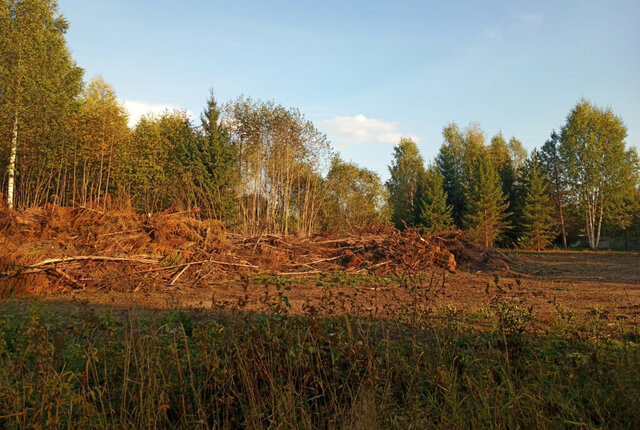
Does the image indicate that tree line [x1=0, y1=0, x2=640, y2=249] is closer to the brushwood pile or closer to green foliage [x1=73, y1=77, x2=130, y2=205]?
green foliage [x1=73, y1=77, x2=130, y2=205]

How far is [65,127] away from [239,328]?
79.0ft

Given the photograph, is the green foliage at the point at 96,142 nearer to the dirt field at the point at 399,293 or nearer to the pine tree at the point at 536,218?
the dirt field at the point at 399,293

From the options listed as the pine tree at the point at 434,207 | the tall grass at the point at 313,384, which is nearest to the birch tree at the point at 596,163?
the pine tree at the point at 434,207

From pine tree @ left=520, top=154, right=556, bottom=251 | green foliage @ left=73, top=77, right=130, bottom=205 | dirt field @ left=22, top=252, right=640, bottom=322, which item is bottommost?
dirt field @ left=22, top=252, right=640, bottom=322

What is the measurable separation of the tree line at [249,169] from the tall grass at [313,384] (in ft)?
34.7

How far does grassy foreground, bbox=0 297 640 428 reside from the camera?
10.2ft

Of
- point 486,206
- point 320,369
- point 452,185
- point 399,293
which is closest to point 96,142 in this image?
point 399,293

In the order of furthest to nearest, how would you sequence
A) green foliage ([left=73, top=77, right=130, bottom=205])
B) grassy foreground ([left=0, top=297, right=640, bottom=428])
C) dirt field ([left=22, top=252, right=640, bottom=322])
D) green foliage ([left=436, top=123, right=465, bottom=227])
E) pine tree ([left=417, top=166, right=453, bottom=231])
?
1. green foliage ([left=436, top=123, right=465, bottom=227])
2. pine tree ([left=417, top=166, right=453, bottom=231])
3. green foliage ([left=73, top=77, right=130, bottom=205])
4. dirt field ([left=22, top=252, right=640, bottom=322])
5. grassy foreground ([left=0, top=297, right=640, bottom=428])

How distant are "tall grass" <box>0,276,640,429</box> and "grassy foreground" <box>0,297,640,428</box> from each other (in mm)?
13

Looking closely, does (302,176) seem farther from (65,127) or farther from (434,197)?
(65,127)

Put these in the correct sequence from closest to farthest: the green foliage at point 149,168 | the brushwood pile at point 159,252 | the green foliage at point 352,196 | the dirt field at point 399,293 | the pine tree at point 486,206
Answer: the dirt field at point 399,293
the brushwood pile at point 159,252
the green foliage at point 149,168
the pine tree at point 486,206
the green foliage at point 352,196

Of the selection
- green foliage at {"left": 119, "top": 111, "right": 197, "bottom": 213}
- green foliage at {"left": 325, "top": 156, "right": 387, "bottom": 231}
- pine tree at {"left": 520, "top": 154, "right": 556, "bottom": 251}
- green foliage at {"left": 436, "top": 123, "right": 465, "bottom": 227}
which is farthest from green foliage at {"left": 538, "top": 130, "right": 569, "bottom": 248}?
green foliage at {"left": 119, "top": 111, "right": 197, "bottom": 213}

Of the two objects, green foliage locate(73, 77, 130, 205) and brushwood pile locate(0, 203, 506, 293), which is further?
green foliage locate(73, 77, 130, 205)

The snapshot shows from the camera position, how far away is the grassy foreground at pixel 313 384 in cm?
312
